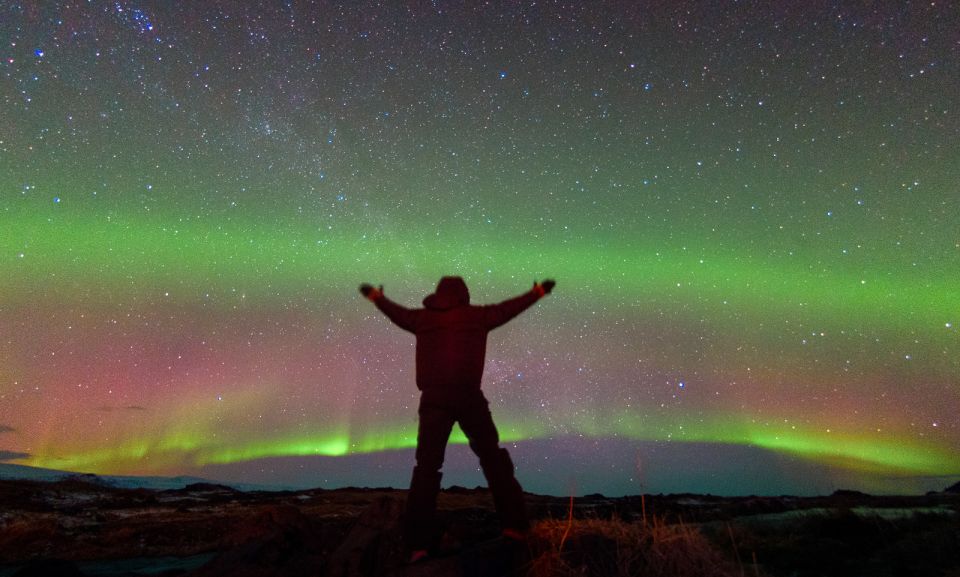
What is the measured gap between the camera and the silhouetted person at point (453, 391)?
6.38 meters

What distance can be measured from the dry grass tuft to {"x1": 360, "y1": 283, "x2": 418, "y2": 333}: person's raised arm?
2.96 m

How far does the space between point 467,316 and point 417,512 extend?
7.64 feet

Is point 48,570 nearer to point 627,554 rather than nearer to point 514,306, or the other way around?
point 514,306

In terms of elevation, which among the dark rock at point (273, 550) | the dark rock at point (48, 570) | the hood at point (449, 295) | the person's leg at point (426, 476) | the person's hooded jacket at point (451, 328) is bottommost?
the dark rock at point (48, 570)

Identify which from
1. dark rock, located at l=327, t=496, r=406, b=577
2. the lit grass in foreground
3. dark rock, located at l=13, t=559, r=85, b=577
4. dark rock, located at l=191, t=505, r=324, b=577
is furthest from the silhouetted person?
dark rock, located at l=13, t=559, r=85, b=577

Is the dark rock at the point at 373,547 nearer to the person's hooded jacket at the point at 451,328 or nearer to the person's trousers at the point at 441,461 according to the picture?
the person's trousers at the point at 441,461

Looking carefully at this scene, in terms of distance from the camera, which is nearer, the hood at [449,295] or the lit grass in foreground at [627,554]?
the lit grass in foreground at [627,554]

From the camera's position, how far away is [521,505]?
22.4ft

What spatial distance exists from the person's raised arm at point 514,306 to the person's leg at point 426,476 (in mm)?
1304

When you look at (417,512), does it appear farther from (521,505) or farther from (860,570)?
(860,570)

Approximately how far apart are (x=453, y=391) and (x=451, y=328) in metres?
0.78

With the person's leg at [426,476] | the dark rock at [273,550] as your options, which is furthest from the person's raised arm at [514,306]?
the dark rock at [273,550]

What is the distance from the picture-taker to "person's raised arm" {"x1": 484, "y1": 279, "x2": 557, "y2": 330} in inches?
282

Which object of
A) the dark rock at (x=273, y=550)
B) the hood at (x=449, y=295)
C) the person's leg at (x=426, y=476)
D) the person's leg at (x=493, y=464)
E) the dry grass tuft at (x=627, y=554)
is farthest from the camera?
the hood at (x=449, y=295)
